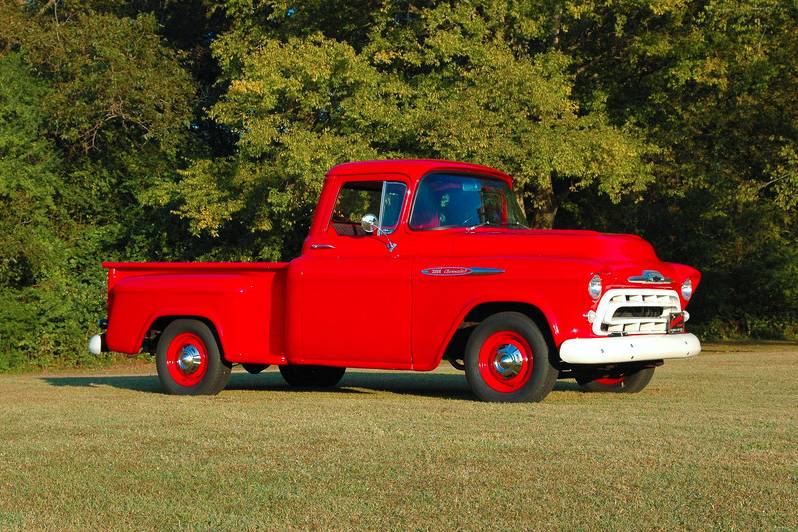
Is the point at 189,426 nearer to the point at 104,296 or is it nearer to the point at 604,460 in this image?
the point at 604,460

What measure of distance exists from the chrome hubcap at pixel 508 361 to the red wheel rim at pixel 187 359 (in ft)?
11.2

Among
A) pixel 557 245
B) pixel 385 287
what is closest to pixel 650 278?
pixel 557 245

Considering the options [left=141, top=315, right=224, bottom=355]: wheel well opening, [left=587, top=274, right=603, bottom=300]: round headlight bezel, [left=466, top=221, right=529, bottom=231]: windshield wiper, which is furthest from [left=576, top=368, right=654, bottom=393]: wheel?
[left=141, top=315, right=224, bottom=355]: wheel well opening

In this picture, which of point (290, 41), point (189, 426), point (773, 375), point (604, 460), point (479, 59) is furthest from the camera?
point (290, 41)

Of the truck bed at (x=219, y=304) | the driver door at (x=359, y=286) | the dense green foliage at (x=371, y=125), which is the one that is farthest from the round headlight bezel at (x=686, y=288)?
the dense green foliage at (x=371, y=125)

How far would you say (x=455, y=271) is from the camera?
11609 mm

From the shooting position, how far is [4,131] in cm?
3014

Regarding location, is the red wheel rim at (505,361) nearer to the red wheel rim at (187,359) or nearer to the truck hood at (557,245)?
the truck hood at (557,245)

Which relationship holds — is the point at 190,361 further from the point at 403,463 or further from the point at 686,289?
the point at 403,463

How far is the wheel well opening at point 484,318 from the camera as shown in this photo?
37.4 ft

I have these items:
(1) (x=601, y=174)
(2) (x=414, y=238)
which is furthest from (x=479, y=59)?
(2) (x=414, y=238)

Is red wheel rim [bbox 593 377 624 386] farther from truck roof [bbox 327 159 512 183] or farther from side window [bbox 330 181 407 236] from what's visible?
side window [bbox 330 181 407 236]

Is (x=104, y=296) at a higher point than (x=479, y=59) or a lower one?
lower

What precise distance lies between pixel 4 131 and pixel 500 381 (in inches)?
856
